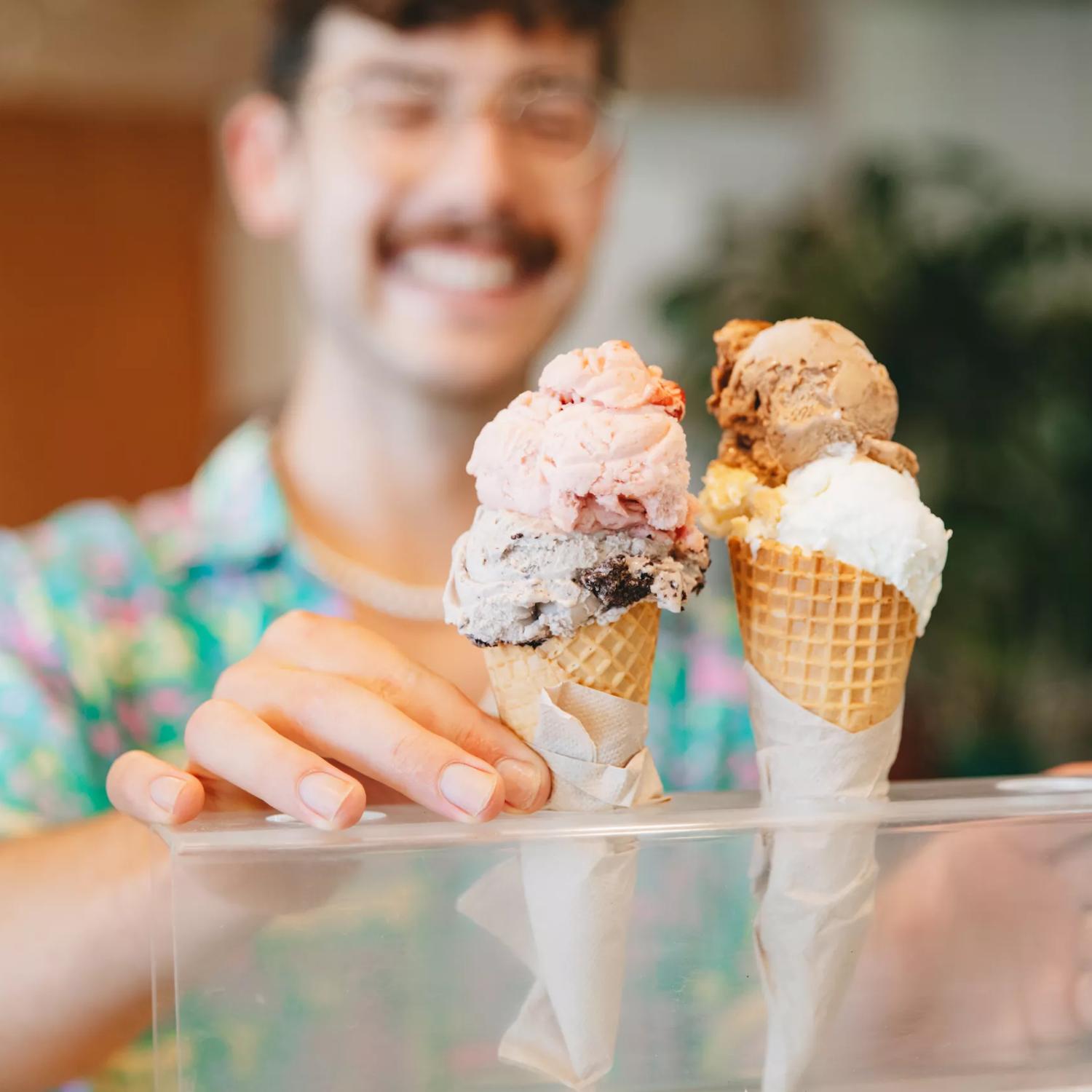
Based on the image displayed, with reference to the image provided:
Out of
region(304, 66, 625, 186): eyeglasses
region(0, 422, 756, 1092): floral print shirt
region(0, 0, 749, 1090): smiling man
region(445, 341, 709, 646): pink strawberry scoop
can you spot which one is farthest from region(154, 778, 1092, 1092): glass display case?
region(304, 66, 625, 186): eyeglasses

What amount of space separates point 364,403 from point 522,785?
0.91 m

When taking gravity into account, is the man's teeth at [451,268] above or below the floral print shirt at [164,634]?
above

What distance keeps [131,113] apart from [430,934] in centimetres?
349

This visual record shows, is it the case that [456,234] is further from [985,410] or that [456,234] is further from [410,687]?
[985,410]

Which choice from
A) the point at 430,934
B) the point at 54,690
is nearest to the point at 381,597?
the point at 54,690

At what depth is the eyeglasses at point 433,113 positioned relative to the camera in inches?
51.7

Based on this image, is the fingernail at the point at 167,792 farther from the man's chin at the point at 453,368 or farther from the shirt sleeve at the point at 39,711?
the man's chin at the point at 453,368

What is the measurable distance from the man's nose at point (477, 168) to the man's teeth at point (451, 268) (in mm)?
56

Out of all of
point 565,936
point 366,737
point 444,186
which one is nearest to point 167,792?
point 366,737

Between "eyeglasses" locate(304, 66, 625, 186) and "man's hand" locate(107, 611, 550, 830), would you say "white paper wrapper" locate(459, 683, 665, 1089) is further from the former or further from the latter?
"eyeglasses" locate(304, 66, 625, 186)

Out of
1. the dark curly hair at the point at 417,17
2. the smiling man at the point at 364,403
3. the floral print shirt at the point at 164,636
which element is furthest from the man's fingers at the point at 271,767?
the dark curly hair at the point at 417,17

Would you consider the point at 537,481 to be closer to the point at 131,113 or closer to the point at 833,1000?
the point at 833,1000

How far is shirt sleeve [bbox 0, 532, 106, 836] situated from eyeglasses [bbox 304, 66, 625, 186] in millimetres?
626

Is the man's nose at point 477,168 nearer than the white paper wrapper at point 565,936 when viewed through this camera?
No
